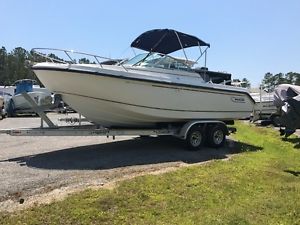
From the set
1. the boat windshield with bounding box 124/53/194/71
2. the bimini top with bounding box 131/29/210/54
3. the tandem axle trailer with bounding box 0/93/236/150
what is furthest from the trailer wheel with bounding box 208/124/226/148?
the bimini top with bounding box 131/29/210/54

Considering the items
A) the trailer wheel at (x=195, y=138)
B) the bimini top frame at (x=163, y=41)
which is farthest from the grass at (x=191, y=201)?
the bimini top frame at (x=163, y=41)

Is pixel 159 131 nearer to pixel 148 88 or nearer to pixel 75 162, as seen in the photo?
pixel 148 88

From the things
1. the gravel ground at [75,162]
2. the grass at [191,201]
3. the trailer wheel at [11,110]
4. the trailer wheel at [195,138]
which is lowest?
the grass at [191,201]

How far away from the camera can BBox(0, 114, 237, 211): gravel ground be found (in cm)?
688

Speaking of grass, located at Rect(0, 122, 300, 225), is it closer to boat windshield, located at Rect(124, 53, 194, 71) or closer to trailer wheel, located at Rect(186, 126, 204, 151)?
trailer wheel, located at Rect(186, 126, 204, 151)

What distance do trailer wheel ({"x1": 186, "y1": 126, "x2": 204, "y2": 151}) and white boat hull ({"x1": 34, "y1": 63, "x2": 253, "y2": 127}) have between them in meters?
0.36

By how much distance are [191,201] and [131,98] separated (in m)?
4.60

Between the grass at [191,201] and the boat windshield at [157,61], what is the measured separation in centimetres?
366

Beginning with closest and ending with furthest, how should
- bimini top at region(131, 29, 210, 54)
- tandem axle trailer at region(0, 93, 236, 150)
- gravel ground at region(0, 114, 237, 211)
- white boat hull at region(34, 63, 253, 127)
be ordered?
gravel ground at region(0, 114, 237, 211), tandem axle trailer at region(0, 93, 236, 150), white boat hull at region(34, 63, 253, 127), bimini top at region(131, 29, 210, 54)

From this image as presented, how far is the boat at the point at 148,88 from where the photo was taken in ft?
33.6

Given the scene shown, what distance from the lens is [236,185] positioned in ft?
25.5

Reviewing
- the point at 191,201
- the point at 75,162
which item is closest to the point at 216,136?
the point at 75,162

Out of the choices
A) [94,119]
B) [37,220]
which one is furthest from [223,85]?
[37,220]

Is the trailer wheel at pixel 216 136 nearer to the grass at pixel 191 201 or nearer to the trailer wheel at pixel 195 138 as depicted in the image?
the trailer wheel at pixel 195 138
